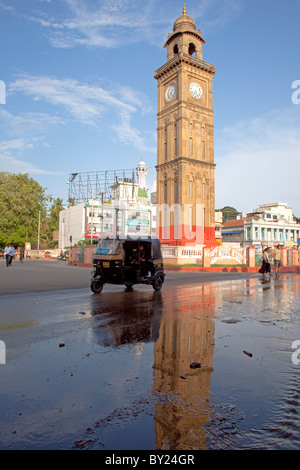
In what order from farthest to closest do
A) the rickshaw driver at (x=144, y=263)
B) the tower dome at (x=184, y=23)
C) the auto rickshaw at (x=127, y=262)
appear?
the tower dome at (x=184, y=23)
the rickshaw driver at (x=144, y=263)
the auto rickshaw at (x=127, y=262)

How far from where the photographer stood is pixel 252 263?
30.2 meters

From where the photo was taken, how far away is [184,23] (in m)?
40.0

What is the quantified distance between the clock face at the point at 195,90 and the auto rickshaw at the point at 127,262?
33385 millimetres

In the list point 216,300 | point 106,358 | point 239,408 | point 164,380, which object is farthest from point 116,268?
point 239,408

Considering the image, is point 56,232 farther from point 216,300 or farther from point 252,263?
point 216,300

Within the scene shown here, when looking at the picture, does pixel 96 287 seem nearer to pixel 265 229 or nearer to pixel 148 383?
pixel 148 383

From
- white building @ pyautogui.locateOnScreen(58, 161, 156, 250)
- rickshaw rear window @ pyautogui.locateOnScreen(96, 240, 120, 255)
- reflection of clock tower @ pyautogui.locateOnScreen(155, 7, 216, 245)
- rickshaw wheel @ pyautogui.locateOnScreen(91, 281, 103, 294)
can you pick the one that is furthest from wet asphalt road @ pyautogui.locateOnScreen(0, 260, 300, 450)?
white building @ pyautogui.locateOnScreen(58, 161, 156, 250)

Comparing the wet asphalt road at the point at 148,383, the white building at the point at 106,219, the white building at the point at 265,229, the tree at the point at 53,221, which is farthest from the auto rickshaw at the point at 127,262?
the tree at the point at 53,221

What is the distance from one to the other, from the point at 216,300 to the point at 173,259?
67.7 feet

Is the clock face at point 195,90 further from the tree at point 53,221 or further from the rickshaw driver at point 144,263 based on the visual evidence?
the tree at point 53,221

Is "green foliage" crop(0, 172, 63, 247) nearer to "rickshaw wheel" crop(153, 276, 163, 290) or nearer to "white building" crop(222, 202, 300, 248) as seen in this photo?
"white building" crop(222, 202, 300, 248)

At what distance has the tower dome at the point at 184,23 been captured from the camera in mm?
39944

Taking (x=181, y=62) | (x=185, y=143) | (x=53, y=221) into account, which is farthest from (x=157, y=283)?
(x=53, y=221)

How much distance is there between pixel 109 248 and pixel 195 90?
35.7m
